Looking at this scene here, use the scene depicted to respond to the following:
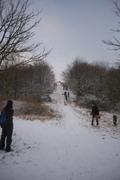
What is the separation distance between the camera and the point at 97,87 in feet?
172

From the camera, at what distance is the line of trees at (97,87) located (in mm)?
43719

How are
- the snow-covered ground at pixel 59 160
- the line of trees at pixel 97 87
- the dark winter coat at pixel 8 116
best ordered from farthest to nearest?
the line of trees at pixel 97 87
the dark winter coat at pixel 8 116
the snow-covered ground at pixel 59 160

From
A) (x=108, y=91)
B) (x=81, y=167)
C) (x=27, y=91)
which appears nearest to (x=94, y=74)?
(x=108, y=91)

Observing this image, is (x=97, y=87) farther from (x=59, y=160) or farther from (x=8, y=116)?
(x=59, y=160)

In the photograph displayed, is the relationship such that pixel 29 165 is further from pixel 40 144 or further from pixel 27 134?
pixel 27 134

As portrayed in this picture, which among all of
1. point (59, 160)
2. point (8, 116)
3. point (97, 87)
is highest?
point (97, 87)

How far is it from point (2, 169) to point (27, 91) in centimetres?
4797

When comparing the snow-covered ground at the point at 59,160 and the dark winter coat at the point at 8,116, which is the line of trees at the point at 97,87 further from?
the dark winter coat at the point at 8,116

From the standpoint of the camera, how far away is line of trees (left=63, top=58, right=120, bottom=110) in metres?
43.7

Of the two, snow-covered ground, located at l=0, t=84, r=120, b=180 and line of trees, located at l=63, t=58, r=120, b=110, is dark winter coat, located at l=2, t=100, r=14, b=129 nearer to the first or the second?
snow-covered ground, located at l=0, t=84, r=120, b=180

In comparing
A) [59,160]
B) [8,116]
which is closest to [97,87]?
[8,116]

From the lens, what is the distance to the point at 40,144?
34.2ft

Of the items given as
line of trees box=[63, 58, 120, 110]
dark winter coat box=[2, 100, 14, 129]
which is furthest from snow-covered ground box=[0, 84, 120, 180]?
line of trees box=[63, 58, 120, 110]

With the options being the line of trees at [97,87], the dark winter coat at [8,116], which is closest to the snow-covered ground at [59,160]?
the dark winter coat at [8,116]
